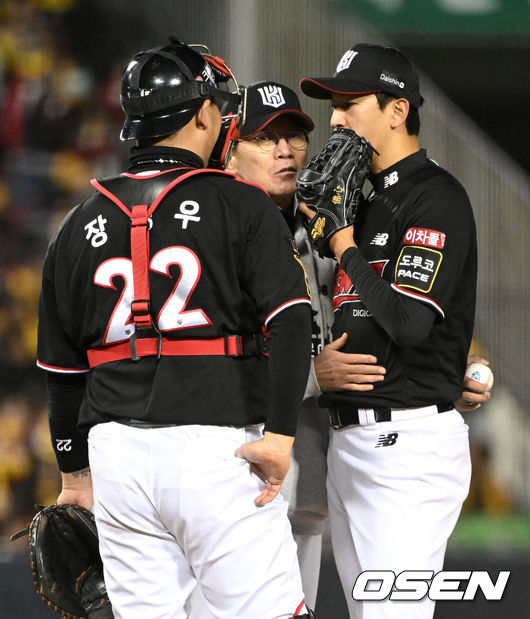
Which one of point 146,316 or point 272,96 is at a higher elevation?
point 272,96

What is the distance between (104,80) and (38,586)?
196 inches

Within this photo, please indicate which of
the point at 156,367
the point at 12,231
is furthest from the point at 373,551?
the point at 12,231

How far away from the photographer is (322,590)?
9.97ft

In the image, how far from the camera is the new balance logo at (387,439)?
218 centimetres

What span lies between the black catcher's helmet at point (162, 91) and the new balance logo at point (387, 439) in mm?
910

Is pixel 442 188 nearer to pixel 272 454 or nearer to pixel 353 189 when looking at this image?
pixel 353 189

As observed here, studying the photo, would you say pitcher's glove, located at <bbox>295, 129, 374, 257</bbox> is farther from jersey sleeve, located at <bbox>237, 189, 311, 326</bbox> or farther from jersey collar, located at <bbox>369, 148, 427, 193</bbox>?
jersey sleeve, located at <bbox>237, 189, 311, 326</bbox>

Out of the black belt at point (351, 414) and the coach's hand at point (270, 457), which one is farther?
the black belt at point (351, 414)

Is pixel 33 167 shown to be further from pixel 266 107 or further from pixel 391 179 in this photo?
pixel 391 179

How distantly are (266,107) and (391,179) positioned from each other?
0.60 meters

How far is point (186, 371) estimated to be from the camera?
1837mm

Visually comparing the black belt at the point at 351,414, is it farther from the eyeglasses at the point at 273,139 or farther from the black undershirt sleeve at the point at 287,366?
the eyeglasses at the point at 273,139

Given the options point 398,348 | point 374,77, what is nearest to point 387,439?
point 398,348

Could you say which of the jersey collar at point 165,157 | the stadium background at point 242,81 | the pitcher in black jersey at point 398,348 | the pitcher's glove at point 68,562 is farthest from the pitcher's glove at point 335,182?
the stadium background at point 242,81
